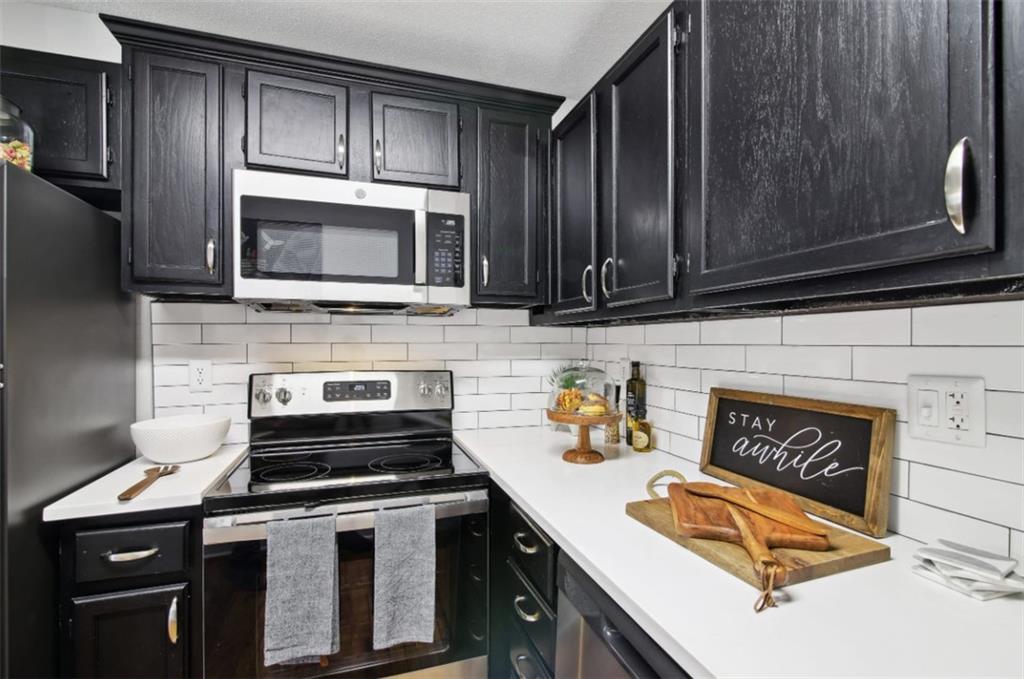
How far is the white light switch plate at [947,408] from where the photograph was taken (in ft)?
2.73

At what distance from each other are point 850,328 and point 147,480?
196 cm

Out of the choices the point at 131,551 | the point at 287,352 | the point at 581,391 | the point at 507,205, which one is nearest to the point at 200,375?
the point at 287,352

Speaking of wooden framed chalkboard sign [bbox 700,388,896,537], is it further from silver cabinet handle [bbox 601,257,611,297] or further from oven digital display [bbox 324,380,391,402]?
oven digital display [bbox 324,380,391,402]

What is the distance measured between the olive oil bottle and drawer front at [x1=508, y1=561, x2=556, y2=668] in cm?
72

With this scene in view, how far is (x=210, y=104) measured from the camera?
1502 mm

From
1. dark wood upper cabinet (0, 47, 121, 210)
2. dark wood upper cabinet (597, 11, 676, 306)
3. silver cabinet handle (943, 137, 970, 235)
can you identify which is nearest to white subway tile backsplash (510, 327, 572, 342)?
dark wood upper cabinet (597, 11, 676, 306)

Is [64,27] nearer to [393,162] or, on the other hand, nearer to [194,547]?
[393,162]

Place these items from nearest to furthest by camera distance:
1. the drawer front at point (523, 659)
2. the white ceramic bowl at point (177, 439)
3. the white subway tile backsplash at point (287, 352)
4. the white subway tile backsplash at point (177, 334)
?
the drawer front at point (523, 659) < the white ceramic bowl at point (177, 439) < the white subway tile backsplash at point (177, 334) < the white subway tile backsplash at point (287, 352)

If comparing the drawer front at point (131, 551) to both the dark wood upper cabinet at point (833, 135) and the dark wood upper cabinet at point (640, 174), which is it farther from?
the dark wood upper cabinet at point (833, 135)

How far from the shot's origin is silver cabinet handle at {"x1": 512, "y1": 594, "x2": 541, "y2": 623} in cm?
121

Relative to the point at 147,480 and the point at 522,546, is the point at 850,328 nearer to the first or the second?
the point at 522,546

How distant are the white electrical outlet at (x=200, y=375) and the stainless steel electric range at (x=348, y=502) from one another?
171 millimetres

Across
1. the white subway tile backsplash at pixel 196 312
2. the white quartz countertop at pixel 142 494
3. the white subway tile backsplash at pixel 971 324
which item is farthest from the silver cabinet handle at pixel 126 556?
the white subway tile backsplash at pixel 971 324

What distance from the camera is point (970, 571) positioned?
0.76 m
